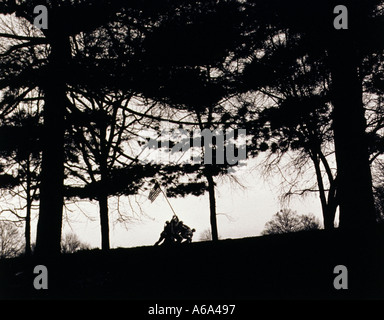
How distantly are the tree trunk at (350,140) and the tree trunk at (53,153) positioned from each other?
516cm

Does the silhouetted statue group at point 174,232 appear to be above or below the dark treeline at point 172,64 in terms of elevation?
below

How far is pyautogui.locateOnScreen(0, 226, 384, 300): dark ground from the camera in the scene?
187 inches

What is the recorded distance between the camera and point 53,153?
762cm

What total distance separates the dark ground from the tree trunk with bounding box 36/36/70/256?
74 cm

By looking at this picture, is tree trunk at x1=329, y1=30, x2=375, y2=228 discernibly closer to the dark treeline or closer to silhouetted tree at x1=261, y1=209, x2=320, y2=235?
the dark treeline

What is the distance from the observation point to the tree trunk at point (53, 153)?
7.42 metres

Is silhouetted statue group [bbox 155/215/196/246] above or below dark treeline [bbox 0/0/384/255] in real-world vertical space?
below

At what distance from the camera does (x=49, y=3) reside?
7.52 meters

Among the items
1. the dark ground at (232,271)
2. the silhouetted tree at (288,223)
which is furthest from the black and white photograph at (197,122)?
the silhouetted tree at (288,223)

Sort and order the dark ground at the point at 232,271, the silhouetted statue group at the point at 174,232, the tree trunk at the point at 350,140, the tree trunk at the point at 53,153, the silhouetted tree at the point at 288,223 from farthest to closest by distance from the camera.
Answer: the silhouetted tree at the point at 288,223
the silhouetted statue group at the point at 174,232
the tree trunk at the point at 53,153
the tree trunk at the point at 350,140
the dark ground at the point at 232,271

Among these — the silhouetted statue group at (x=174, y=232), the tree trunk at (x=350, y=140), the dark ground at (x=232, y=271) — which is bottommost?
the dark ground at (x=232, y=271)

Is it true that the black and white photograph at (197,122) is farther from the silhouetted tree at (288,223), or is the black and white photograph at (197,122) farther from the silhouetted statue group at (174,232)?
the silhouetted tree at (288,223)

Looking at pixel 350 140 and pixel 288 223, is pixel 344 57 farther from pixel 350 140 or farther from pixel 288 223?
pixel 288 223

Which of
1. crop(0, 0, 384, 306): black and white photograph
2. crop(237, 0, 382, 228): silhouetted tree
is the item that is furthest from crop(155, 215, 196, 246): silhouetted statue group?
crop(237, 0, 382, 228): silhouetted tree
